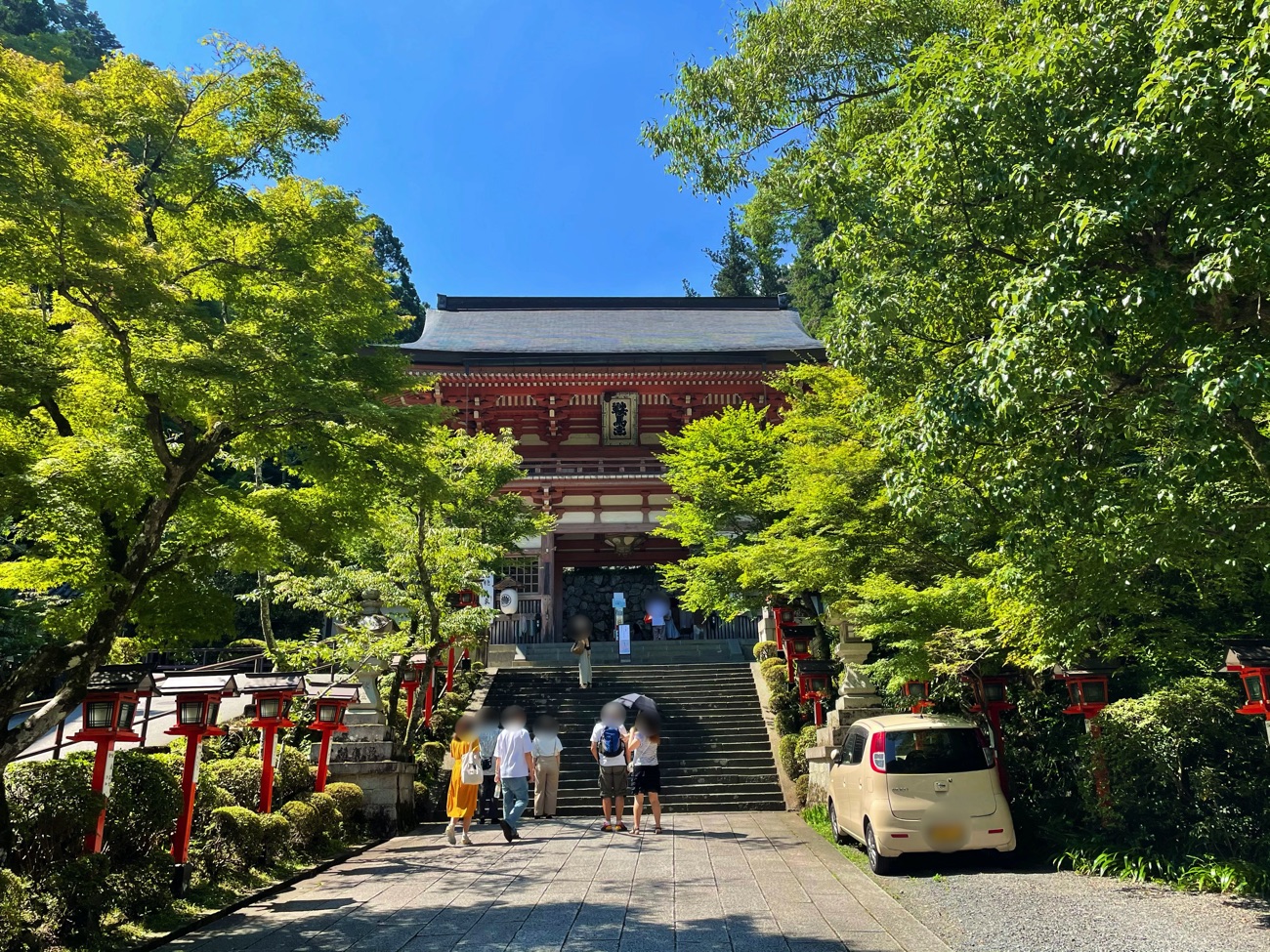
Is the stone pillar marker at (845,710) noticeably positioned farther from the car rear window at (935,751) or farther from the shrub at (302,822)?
the shrub at (302,822)

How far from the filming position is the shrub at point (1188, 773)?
6.29 m

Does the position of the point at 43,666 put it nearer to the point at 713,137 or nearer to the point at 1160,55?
the point at 1160,55

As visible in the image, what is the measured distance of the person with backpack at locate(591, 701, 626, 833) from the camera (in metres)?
9.32

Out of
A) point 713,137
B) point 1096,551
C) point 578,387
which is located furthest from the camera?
point 578,387

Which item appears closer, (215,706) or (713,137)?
(215,706)

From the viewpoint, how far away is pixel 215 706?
7125 millimetres

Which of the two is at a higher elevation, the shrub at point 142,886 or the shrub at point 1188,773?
the shrub at point 1188,773

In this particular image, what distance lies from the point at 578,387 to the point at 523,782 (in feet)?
45.0

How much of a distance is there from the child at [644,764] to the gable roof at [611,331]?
12.5m

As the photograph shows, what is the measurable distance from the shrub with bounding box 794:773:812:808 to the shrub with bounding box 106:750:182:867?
804cm

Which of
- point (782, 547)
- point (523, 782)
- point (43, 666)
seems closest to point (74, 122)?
point (43, 666)

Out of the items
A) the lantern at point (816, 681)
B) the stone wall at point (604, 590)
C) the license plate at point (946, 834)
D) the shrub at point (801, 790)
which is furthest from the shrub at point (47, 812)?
the stone wall at point (604, 590)

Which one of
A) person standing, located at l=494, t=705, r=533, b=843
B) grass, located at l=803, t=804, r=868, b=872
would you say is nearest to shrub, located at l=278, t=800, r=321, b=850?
person standing, located at l=494, t=705, r=533, b=843

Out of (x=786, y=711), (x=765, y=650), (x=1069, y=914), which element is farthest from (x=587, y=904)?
(x=765, y=650)
